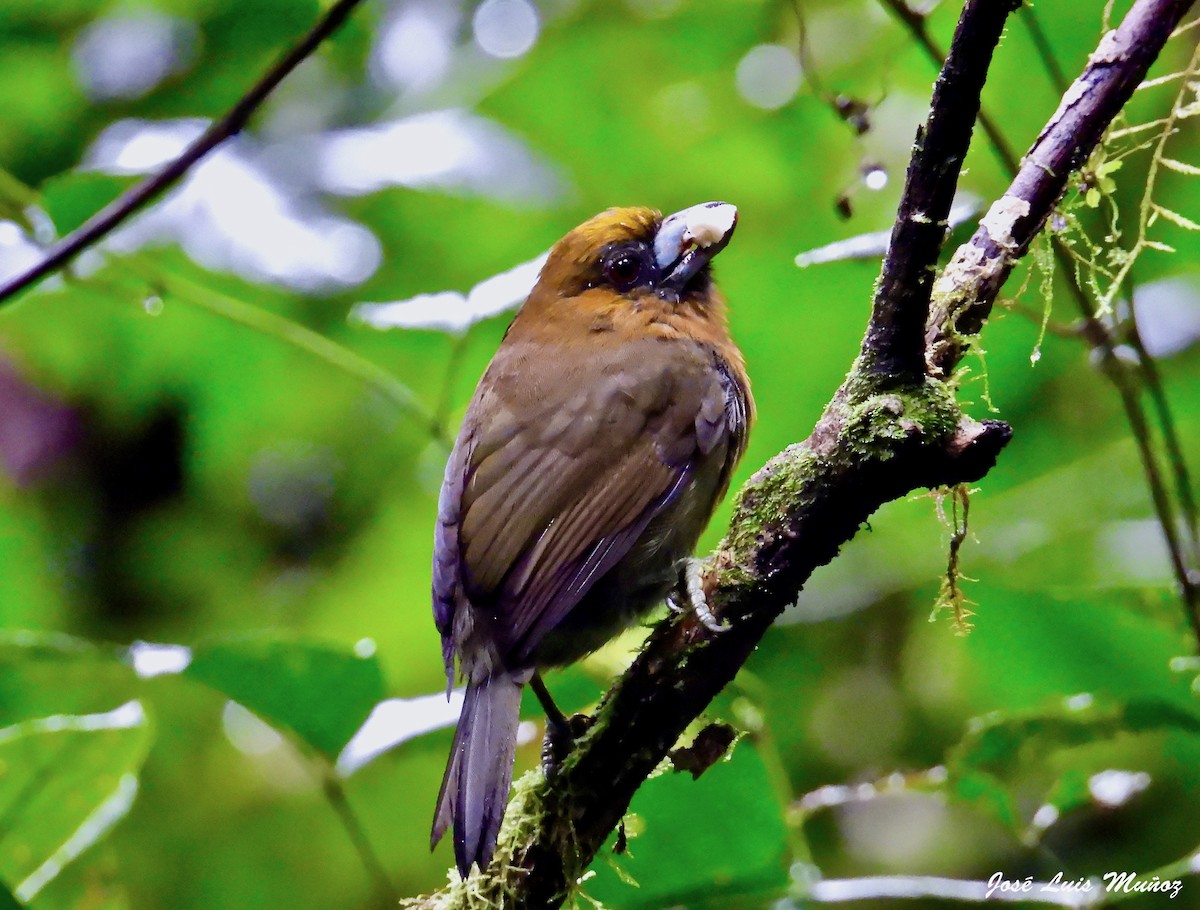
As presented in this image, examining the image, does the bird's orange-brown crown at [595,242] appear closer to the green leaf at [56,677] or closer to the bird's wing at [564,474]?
the bird's wing at [564,474]

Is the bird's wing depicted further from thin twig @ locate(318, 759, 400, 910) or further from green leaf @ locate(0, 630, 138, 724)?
green leaf @ locate(0, 630, 138, 724)

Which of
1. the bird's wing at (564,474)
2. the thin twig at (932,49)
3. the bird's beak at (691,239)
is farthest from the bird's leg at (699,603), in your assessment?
the thin twig at (932,49)

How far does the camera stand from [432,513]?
379 cm

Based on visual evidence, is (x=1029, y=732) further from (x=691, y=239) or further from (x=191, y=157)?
(x=191, y=157)

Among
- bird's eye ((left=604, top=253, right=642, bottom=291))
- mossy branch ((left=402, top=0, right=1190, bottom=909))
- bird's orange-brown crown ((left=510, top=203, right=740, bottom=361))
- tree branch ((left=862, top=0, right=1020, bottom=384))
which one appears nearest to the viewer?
tree branch ((left=862, top=0, right=1020, bottom=384))

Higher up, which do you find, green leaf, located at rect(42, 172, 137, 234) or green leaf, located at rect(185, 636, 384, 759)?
green leaf, located at rect(42, 172, 137, 234)

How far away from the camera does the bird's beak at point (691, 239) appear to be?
2553 millimetres

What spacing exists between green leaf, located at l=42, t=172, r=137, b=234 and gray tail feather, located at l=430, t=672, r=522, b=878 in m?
1.41

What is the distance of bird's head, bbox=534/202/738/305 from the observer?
8.54ft

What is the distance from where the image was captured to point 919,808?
144 inches

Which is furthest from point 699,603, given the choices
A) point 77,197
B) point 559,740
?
point 77,197

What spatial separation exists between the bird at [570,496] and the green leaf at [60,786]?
67cm

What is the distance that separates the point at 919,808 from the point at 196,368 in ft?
8.90

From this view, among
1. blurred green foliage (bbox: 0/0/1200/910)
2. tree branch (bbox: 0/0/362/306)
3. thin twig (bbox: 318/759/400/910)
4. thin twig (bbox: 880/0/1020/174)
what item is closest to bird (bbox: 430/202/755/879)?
blurred green foliage (bbox: 0/0/1200/910)
